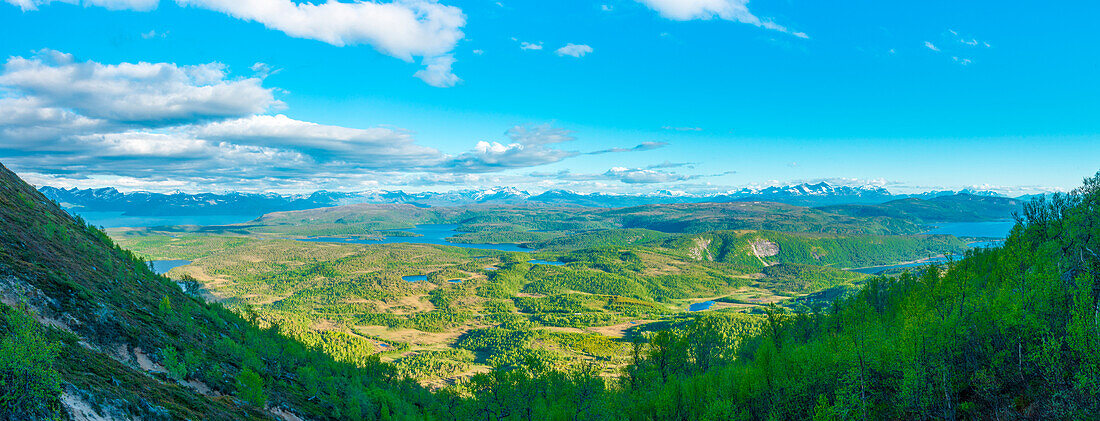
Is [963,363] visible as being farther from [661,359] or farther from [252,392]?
[252,392]

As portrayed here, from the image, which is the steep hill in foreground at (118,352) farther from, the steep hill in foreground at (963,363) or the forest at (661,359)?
the steep hill in foreground at (963,363)

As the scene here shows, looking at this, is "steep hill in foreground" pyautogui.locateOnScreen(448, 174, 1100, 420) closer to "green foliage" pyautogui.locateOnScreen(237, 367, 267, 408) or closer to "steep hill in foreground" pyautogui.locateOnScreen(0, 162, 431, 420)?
"steep hill in foreground" pyautogui.locateOnScreen(0, 162, 431, 420)

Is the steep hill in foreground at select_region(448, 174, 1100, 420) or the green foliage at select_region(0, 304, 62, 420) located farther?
the steep hill in foreground at select_region(448, 174, 1100, 420)

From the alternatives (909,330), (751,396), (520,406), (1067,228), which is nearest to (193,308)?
(520,406)

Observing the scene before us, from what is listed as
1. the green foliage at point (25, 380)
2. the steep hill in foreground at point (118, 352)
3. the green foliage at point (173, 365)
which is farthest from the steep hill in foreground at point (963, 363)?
the green foliage at point (25, 380)

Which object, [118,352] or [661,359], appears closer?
[118,352]

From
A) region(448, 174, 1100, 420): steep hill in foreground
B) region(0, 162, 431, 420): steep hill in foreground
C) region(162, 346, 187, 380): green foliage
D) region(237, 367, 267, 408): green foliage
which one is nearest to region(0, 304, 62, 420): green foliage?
region(0, 162, 431, 420): steep hill in foreground

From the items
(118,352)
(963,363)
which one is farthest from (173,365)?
(963,363)

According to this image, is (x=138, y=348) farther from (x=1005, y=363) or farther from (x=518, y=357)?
(x=518, y=357)
